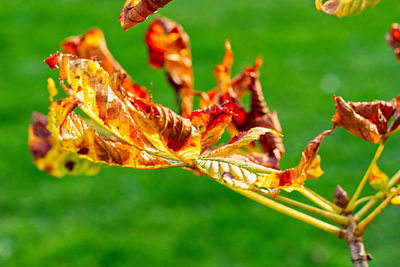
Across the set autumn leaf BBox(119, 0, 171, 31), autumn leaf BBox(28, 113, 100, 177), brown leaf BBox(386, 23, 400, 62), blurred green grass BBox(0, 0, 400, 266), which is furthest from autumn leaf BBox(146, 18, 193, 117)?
blurred green grass BBox(0, 0, 400, 266)

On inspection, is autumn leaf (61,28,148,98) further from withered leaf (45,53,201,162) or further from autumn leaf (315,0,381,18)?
autumn leaf (315,0,381,18)

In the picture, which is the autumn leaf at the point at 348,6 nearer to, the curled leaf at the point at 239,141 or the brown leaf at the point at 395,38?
the curled leaf at the point at 239,141

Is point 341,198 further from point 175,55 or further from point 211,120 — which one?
point 175,55

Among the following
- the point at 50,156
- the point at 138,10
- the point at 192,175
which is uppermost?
the point at 138,10

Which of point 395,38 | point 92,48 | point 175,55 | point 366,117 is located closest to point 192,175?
point 175,55

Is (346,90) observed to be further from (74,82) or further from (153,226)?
(74,82)

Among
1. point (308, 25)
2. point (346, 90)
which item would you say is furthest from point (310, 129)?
point (308, 25)
